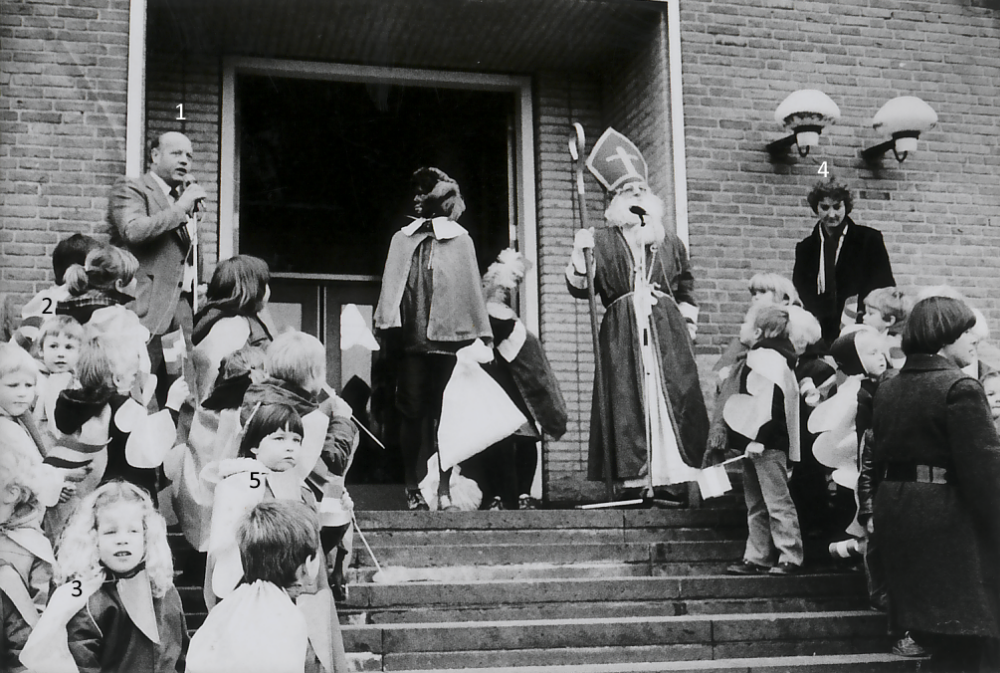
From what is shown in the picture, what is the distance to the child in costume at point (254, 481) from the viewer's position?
16.8 feet

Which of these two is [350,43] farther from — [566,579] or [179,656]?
[179,656]

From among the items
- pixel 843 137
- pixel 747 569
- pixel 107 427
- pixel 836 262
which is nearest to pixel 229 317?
pixel 107 427

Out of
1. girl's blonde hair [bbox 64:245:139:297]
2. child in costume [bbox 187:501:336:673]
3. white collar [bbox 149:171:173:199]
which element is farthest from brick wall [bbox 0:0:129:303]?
child in costume [bbox 187:501:336:673]

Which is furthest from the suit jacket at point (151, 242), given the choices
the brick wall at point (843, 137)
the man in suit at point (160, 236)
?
the brick wall at point (843, 137)

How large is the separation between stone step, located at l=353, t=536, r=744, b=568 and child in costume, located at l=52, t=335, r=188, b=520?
51.4 inches

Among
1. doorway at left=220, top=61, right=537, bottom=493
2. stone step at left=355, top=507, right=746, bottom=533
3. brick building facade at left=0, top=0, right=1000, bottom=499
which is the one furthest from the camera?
doorway at left=220, top=61, right=537, bottom=493

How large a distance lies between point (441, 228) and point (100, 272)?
221 centimetres

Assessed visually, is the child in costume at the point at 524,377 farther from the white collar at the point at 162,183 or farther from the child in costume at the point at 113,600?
the child in costume at the point at 113,600

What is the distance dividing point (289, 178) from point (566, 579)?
19.4 ft

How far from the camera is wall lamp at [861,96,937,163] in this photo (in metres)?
9.29

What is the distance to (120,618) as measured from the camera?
5.02m

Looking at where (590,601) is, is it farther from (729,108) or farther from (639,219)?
(729,108)

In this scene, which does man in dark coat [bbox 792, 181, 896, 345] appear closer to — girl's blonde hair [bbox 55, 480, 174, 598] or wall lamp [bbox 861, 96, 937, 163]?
wall lamp [bbox 861, 96, 937, 163]

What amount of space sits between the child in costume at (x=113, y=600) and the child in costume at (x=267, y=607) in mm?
302
